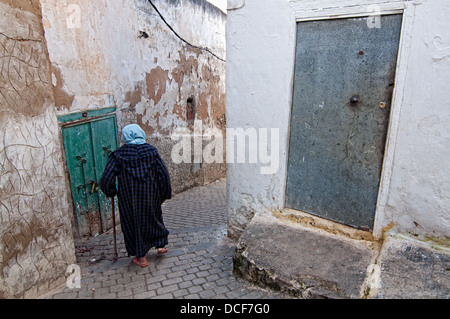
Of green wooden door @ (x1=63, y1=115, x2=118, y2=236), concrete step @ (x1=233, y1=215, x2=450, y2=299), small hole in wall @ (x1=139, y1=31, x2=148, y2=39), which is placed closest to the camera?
concrete step @ (x1=233, y1=215, x2=450, y2=299)

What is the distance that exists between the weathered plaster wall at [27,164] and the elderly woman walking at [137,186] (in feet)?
1.85

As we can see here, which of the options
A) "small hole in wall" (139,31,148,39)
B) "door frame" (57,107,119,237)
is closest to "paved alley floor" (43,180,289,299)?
"door frame" (57,107,119,237)

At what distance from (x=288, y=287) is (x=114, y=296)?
5.53 ft

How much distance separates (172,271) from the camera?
350cm

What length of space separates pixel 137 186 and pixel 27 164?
1.10m

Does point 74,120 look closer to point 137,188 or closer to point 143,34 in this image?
point 137,188

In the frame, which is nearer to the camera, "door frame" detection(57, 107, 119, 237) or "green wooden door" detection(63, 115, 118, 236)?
"door frame" detection(57, 107, 119, 237)

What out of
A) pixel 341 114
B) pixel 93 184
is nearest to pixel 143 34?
pixel 93 184

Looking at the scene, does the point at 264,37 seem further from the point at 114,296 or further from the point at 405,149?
the point at 114,296

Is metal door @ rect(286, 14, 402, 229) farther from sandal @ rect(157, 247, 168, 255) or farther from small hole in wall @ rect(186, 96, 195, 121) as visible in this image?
small hole in wall @ rect(186, 96, 195, 121)

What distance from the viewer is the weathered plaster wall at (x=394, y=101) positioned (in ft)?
8.66

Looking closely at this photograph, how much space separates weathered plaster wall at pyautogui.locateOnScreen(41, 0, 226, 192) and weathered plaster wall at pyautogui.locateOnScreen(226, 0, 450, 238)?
2247 mm

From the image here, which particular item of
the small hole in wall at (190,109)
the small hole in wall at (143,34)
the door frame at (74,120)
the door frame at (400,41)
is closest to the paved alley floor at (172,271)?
the door frame at (74,120)

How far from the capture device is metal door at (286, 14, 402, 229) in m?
2.95
